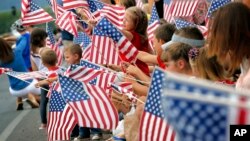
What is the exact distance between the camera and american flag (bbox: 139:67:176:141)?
488 centimetres

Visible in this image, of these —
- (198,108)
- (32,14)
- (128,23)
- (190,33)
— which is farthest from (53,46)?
(198,108)

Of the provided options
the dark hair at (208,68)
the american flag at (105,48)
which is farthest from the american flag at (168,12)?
the dark hair at (208,68)

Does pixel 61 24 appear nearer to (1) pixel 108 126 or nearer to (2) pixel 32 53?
(1) pixel 108 126

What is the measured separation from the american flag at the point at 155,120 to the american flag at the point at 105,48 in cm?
194

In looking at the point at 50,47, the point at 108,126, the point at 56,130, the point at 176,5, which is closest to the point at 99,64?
the point at 56,130

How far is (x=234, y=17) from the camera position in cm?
425

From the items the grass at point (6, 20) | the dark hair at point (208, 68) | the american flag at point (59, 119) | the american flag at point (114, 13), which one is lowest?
the american flag at point (59, 119)

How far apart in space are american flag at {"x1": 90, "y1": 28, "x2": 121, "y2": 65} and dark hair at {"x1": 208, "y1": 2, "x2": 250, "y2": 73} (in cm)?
269

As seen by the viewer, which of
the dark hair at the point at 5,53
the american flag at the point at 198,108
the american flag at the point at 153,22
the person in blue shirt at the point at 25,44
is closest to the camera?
the american flag at the point at 198,108

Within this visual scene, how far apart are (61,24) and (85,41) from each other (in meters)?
0.89

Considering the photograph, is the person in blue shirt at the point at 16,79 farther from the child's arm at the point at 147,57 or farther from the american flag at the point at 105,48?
the child's arm at the point at 147,57

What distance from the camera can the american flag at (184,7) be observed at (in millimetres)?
9367

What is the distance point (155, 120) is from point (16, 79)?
28.7ft

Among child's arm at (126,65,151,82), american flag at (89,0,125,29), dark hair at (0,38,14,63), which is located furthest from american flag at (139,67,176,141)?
dark hair at (0,38,14,63)
